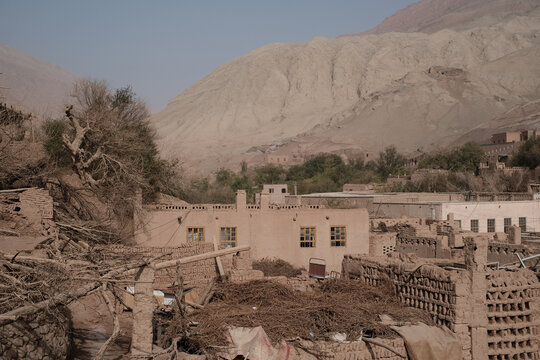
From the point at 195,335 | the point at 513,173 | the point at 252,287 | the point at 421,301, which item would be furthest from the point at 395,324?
the point at 513,173

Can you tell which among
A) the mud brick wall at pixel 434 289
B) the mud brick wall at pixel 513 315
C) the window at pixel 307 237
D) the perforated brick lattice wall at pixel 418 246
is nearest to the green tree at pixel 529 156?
the perforated brick lattice wall at pixel 418 246

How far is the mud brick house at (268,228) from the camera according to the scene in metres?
19.4

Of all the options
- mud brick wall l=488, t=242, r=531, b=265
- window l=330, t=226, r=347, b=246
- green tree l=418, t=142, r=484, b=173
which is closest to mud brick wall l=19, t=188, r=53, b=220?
window l=330, t=226, r=347, b=246

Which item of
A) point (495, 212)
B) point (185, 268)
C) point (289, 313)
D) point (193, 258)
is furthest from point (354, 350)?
point (495, 212)

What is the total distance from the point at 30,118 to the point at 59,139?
1711 mm

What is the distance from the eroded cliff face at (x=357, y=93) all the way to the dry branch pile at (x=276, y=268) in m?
64.2

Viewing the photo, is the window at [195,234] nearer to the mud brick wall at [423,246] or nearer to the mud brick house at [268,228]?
the mud brick house at [268,228]

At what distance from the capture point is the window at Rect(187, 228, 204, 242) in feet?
63.8

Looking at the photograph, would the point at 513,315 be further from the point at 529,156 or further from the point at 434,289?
the point at 529,156

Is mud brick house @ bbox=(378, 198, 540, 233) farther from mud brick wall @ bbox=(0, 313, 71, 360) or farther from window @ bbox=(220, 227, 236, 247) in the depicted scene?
mud brick wall @ bbox=(0, 313, 71, 360)

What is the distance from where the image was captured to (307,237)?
20375 mm

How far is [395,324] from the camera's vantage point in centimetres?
1098

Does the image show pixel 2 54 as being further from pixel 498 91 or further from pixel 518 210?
pixel 498 91

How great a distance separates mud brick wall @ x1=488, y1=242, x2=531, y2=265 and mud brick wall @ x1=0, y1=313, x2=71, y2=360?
1205 cm
